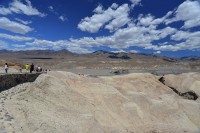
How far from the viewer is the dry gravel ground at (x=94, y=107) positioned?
23969mm

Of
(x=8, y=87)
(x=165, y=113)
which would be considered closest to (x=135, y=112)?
(x=165, y=113)

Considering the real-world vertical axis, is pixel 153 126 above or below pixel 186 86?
below

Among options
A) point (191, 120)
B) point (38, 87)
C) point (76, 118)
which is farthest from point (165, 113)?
point (38, 87)

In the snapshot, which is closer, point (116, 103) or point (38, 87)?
point (38, 87)

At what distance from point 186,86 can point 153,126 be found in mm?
20244

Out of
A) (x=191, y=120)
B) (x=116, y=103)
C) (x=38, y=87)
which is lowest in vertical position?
(x=191, y=120)

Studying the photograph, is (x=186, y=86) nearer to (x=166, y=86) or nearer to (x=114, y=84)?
(x=166, y=86)

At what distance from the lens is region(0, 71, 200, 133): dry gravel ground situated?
24.0 m

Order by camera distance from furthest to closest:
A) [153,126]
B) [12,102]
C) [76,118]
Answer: [153,126]
[76,118]
[12,102]

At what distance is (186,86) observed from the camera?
5362 cm

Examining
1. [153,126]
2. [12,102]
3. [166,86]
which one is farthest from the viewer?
→ [166,86]

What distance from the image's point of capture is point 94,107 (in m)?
34.8

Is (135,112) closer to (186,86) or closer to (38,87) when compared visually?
(38,87)

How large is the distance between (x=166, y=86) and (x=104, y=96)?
19.7 metres
